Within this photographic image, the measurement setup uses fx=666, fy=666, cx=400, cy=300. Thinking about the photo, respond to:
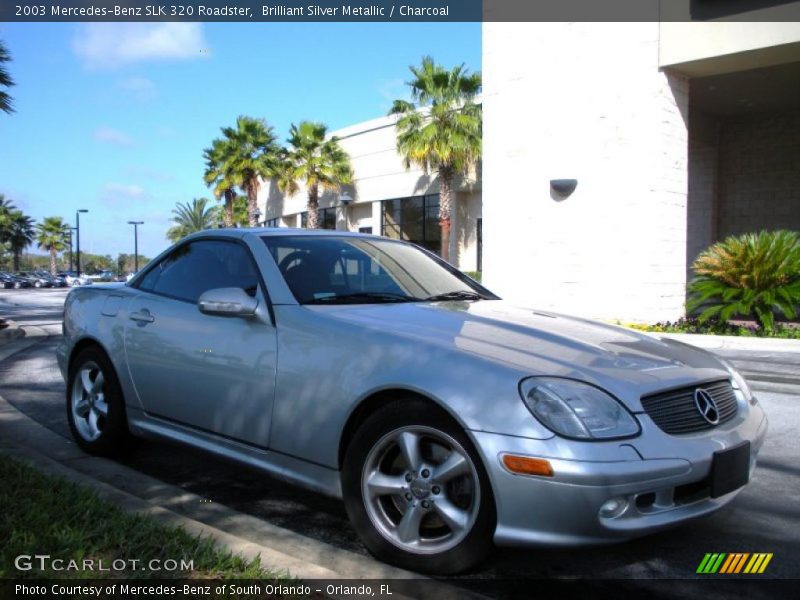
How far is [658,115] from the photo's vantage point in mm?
13711

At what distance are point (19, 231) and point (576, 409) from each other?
84.9 metres

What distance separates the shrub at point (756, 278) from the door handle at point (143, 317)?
10416 millimetres

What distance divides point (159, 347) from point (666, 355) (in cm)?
272

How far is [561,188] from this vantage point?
14.8 metres

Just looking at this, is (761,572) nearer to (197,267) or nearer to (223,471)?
(223,471)

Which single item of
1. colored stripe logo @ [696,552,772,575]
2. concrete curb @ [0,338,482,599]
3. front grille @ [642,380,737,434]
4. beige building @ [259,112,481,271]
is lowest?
colored stripe logo @ [696,552,772,575]

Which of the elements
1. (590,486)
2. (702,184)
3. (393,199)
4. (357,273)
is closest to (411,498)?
(590,486)

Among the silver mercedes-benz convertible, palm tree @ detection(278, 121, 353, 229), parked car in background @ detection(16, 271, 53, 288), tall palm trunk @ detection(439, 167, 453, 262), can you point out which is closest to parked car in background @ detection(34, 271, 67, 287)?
parked car in background @ detection(16, 271, 53, 288)

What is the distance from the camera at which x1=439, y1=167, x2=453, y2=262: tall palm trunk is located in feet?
87.5

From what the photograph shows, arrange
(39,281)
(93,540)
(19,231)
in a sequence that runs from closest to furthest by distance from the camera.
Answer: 1. (93,540)
2. (39,281)
3. (19,231)

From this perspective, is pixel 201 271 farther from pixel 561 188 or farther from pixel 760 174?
pixel 760 174

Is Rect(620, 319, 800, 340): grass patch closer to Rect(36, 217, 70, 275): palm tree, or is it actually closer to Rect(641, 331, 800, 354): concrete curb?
Rect(641, 331, 800, 354): concrete curb

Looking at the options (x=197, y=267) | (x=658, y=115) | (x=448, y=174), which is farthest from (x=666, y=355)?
(x=448, y=174)

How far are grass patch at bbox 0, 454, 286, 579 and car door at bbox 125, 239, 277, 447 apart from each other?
0.64 m
